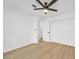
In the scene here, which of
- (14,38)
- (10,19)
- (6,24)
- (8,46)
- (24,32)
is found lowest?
(8,46)

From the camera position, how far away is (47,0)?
2723 millimetres

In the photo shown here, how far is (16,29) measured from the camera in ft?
13.3

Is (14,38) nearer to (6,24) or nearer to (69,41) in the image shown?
(6,24)

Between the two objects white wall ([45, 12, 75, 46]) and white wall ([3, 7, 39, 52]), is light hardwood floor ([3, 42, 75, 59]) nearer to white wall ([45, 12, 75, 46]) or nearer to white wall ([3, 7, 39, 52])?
white wall ([3, 7, 39, 52])

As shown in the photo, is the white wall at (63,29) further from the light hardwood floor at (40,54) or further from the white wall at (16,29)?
the white wall at (16,29)

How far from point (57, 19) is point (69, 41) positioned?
6.77ft

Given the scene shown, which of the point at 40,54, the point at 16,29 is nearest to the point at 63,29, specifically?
the point at 40,54

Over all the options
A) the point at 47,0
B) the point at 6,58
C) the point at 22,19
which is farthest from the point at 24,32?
the point at 47,0

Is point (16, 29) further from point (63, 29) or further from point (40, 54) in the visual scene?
point (63, 29)

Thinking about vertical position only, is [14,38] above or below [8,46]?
above

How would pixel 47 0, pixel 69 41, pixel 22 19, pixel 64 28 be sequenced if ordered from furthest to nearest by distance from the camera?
pixel 64 28, pixel 69 41, pixel 22 19, pixel 47 0

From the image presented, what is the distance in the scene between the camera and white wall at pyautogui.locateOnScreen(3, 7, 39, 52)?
3.47 m

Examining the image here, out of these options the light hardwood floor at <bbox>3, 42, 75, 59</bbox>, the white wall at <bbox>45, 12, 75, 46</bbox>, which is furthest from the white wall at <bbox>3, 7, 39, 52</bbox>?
the white wall at <bbox>45, 12, 75, 46</bbox>

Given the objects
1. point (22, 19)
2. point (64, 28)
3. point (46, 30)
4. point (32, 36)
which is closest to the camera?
point (22, 19)
